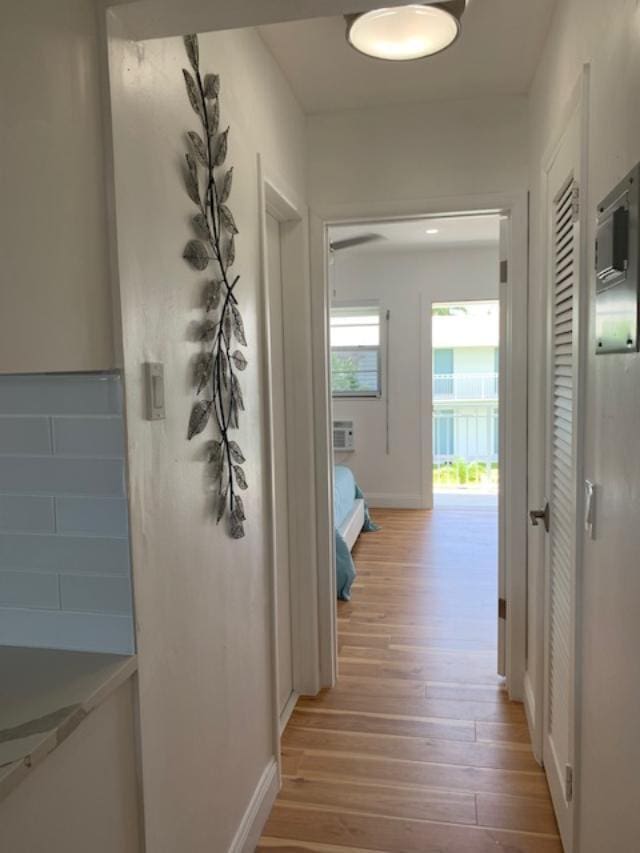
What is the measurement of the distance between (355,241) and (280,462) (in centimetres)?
344

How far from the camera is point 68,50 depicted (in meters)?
1.05

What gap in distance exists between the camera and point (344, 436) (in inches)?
250

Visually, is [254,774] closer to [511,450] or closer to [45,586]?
[45,586]

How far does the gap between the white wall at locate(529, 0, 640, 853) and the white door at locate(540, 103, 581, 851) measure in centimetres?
13

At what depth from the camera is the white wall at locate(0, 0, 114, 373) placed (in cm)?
91

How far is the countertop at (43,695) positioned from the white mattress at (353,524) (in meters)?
2.97

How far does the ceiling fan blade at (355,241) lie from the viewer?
5426 mm

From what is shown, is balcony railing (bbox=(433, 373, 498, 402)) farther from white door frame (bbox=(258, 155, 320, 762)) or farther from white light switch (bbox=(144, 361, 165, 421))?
white light switch (bbox=(144, 361, 165, 421))

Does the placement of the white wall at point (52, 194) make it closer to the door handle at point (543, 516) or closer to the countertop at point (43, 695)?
the countertop at point (43, 695)

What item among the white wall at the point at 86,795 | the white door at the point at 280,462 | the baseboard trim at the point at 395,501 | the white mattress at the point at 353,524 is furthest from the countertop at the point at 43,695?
the baseboard trim at the point at 395,501

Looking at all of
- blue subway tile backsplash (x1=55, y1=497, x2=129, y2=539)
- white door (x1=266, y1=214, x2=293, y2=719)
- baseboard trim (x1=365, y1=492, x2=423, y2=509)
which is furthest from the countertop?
baseboard trim (x1=365, y1=492, x2=423, y2=509)

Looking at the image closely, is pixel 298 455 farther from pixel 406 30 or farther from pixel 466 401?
pixel 466 401

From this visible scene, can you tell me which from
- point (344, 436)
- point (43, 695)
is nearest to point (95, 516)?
point (43, 695)

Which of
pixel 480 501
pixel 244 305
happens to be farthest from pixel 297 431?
pixel 480 501
